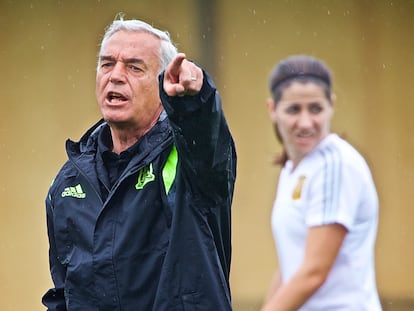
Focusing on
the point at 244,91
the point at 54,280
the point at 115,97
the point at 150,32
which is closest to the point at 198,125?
the point at 115,97

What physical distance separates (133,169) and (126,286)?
413 millimetres

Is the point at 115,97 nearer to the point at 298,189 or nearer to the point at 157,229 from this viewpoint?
the point at 157,229

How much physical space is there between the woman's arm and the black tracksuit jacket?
105 centimetres

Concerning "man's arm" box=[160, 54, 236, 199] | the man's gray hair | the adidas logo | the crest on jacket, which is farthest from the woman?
the man's gray hair

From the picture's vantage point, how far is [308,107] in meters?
2.90

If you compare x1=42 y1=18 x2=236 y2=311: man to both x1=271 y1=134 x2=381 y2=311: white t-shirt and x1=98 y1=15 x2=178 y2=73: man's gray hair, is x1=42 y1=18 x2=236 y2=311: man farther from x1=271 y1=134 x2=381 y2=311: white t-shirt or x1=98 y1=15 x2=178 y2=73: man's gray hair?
x1=271 y1=134 x2=381 y2=311: white t-shirt

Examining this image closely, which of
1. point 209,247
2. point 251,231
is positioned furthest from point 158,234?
point 251,231

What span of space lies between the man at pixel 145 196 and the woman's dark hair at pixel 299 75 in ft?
2.62

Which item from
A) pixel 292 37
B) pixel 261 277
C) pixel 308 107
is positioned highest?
pixel 292 37

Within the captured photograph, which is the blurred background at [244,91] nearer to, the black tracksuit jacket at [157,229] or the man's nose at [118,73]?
the man's nose at [118,73]

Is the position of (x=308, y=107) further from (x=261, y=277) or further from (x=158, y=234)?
(x=261, y=277)

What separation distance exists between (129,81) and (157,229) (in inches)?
Result: 24.7

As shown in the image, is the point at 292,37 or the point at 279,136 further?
the point at 292,37

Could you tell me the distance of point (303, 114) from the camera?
2891mm
